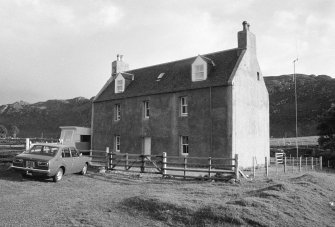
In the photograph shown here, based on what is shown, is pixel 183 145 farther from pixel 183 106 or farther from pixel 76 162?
pixel 76 162

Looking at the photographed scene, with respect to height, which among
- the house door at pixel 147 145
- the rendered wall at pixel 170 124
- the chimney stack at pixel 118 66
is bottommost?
the house door at pixel 147 145

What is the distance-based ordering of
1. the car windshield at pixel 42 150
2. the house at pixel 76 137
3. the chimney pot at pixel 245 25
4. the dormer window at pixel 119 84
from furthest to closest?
the house at pixel 76 137 → the dormer window at pixel 119 84 → the chimney pot at pixel 245 25 → the car windshield at pixel 42 150

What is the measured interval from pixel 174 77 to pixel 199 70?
126 inches

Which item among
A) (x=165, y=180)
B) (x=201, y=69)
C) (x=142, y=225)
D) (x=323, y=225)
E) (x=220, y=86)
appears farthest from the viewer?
(x=201, y=69)

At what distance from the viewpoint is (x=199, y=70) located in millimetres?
26125

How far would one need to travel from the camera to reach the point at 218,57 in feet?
89.7

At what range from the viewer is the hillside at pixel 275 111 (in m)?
110

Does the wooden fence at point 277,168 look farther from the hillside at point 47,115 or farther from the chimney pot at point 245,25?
the hillside at point 47,115

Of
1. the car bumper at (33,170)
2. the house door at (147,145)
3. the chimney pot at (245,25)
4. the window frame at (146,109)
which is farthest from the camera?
the window frame at (146,109)

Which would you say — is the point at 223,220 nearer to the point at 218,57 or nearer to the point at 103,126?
the point at 218,57

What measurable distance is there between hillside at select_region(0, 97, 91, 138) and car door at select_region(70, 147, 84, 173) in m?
116

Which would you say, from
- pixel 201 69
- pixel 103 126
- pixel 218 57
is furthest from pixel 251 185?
pixel 103 126

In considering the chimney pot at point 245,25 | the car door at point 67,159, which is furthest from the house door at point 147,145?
the chimney pot at point 245,25

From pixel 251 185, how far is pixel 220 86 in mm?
9685
